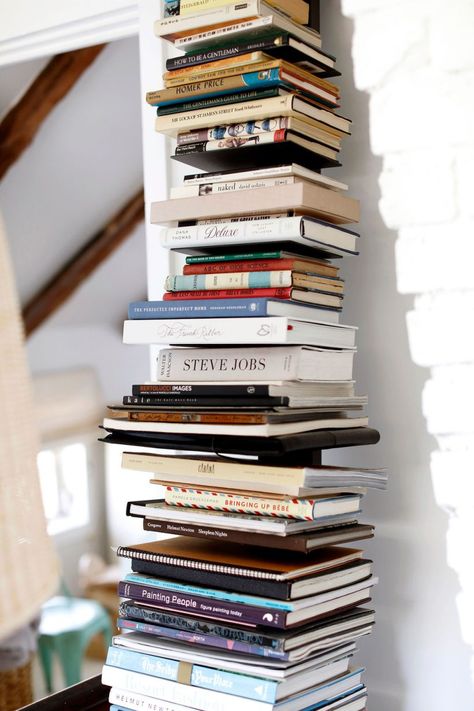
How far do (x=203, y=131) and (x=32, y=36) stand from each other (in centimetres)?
71

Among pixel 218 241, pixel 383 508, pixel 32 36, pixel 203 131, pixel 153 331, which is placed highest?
pixel 32 36

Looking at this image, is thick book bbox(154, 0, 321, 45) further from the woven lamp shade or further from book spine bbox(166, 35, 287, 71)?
the woven lamp shade

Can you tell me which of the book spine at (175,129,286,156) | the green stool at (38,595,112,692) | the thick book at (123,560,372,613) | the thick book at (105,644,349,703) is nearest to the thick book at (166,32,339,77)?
the book spine at (175,129,286,156)

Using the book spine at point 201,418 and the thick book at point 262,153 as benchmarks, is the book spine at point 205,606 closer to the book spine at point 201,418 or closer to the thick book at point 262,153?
the book spine at point 201,418

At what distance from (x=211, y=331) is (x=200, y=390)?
0.27ft

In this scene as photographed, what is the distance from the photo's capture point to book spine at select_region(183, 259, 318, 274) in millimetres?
1121

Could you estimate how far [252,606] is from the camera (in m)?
1.08

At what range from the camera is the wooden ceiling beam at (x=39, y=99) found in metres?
2.71

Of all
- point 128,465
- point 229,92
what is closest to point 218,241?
point 229,92

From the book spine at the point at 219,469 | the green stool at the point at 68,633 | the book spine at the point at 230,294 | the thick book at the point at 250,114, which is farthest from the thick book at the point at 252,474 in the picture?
the green stool at the point at 68,633

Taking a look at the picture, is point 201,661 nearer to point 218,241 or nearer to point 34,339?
point 218,241

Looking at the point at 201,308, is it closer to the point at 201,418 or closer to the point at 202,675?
the point at 201,418

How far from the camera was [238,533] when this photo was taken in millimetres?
1120

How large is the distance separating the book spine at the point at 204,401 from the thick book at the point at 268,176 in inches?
7.7
